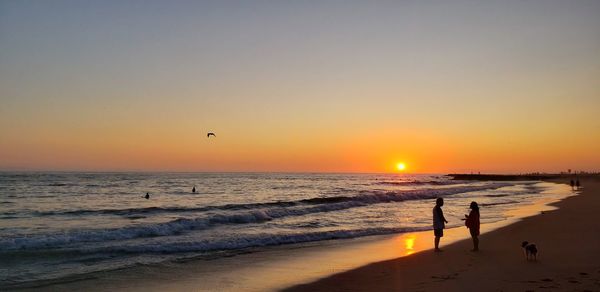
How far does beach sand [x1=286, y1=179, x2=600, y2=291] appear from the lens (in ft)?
29.9

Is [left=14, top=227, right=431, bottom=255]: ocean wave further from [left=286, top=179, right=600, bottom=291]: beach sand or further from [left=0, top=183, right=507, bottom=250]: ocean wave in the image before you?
[left=286, top=179, right=600, bottom=291]: beach sand

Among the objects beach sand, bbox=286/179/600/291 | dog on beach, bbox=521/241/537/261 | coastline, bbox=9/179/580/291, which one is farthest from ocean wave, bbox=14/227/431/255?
dog on beach, bbox=521/241/537/261

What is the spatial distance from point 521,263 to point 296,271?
5498mm

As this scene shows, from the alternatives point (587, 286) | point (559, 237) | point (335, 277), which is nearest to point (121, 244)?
point (335, 277)

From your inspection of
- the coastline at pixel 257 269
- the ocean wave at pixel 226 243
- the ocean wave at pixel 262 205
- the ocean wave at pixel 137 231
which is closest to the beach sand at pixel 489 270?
the coastline at pixel 257 269

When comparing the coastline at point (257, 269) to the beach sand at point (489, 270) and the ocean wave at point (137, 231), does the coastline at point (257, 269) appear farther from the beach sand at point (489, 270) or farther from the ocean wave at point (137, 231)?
the ocean wave at point (137, 231)

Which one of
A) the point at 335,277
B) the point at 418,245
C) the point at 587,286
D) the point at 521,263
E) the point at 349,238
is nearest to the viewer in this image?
the point at 587,286

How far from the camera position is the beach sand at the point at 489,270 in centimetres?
912

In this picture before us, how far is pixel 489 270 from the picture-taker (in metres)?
10.8

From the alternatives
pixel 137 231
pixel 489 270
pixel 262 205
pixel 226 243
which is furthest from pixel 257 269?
pixel 262 205

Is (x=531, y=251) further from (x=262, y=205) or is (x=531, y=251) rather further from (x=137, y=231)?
(x=262, y=205)

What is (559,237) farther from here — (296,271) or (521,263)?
(296,271)

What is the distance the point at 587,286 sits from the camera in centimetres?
861

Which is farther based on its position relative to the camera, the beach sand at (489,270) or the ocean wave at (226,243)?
the ocean wave at (226,243)
